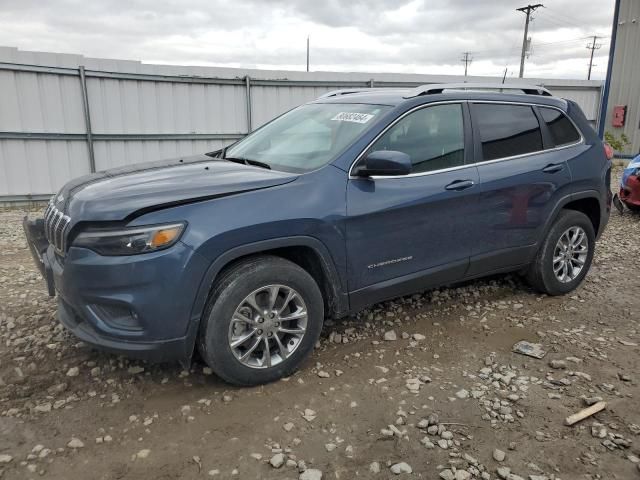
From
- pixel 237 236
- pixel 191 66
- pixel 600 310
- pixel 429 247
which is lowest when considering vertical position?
pixel 600 310

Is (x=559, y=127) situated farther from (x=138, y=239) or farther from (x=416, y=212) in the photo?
(x=138, y=239)

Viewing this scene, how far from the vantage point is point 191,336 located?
110 inches

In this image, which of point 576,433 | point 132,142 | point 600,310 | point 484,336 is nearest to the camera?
point 576,433

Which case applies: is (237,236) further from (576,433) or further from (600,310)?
(600,310)

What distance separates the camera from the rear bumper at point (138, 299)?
2.64m

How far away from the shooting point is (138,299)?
Answer: 8.68ft

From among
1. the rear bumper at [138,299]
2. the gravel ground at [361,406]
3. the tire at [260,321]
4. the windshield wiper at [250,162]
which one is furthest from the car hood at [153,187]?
the gravel ground at [361,406]

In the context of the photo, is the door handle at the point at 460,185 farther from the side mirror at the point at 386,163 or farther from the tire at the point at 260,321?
the tire at the point at 260,321

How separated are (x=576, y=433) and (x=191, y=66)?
9.59 meters

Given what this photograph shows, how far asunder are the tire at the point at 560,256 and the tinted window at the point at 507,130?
2.40ft

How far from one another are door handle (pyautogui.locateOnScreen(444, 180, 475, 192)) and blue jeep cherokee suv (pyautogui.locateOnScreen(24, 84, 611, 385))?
0.03 feet

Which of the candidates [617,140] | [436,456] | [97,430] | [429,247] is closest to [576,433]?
[436,456]

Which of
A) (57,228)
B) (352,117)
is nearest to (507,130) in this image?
(352,117)

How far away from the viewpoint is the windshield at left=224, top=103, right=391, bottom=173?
135 inches
